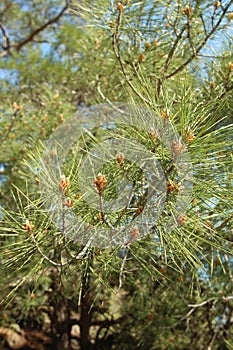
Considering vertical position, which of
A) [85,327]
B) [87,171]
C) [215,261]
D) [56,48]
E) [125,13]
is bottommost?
[85,327]

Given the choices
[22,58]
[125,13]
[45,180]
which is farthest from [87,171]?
[22,58]

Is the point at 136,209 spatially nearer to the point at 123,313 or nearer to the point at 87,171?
the point at 87,171

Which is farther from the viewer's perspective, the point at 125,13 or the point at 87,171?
the point at 125,13

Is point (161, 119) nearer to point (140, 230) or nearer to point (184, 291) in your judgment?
point (140, 230)

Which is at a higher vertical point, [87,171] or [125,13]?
[125,13]

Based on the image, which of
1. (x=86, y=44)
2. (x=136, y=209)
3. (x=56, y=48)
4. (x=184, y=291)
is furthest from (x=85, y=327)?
(x=56, y=48)

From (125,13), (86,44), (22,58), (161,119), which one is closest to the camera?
(161,119)

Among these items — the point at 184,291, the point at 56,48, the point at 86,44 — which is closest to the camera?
the point at 184,291

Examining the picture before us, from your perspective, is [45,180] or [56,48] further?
[56,48]

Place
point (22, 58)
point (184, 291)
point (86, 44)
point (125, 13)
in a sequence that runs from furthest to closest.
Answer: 1. point (22, 58)
2. point (86, 44)
3. point (184, 291)
4. point (125, 13)
